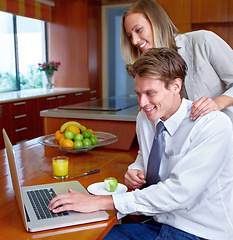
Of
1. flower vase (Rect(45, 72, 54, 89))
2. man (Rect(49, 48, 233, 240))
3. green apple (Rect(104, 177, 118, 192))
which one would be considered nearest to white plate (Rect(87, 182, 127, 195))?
green apple (Rect(104, 177, 118, 192))

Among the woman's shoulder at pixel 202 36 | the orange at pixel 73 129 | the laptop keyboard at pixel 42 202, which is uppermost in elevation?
the woman's shoulder at pixel 202 36

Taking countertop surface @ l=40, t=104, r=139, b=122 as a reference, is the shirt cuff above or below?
below

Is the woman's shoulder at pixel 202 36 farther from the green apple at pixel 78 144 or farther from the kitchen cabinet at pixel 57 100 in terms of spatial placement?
the kitchen cabinet at pixel 57 100

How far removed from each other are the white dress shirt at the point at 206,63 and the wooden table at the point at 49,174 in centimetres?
56

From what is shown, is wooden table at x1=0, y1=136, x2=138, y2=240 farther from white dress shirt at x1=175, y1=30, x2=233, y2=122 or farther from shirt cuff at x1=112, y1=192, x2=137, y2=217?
white dress shirt at x1=175, y1=30, x2=233, y2=122

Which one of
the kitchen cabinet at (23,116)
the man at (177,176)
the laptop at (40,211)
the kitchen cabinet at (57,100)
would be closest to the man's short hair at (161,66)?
the man at (177,176)

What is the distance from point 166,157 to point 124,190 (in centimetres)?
23

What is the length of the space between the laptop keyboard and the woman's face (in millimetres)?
859

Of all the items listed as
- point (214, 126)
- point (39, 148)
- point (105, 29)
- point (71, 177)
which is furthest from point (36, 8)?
point (214, 126)

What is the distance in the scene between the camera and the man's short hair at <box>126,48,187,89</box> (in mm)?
1262

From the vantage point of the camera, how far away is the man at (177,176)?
1184 mm

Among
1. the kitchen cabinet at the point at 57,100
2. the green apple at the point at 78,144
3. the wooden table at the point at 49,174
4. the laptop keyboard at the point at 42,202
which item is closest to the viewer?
the wooden table at the point at 49,174

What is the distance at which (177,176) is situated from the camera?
1189mm

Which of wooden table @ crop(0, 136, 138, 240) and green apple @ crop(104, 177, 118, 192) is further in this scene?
green apple @ crop(104, 177, 118, 192)
